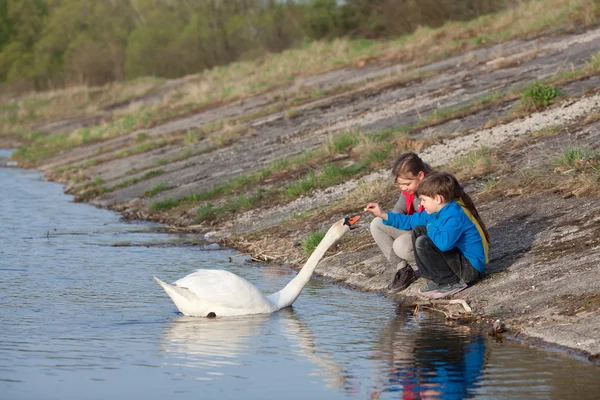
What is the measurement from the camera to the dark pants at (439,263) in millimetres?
9984

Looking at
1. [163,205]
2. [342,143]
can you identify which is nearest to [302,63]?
[342,143]

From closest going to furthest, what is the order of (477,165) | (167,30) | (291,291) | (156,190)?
(291,291) < (477,165) < (156,190) < (167,30)

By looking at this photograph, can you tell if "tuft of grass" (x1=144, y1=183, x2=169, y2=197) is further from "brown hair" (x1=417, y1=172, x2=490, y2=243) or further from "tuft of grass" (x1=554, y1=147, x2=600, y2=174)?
"brown hair" (x1=417, y1=172, x2=490, y2=243)

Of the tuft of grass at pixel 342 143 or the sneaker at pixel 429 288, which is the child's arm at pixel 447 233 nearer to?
the sneaker at pixel 429 288

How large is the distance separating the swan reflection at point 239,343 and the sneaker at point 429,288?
143cm

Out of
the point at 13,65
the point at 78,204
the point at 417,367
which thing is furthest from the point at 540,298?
the point at 13,65

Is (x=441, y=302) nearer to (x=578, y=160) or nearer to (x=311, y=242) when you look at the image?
(x=311, y=242)

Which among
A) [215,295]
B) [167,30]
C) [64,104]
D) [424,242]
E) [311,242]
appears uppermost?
[167,30]

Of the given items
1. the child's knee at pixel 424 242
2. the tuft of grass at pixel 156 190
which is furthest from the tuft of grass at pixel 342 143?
the child's knee at pixel 424 242

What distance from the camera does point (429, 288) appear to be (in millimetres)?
10664

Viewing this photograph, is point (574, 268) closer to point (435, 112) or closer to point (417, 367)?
point (417, 367)

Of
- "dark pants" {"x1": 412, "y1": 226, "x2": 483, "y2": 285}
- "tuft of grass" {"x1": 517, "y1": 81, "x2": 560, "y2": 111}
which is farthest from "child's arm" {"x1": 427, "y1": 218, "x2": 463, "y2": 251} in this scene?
"tuft of grass" {"x1": 517, "y1": 81, "x2": 560, "y2": 111}

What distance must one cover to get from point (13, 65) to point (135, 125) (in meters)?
46.0

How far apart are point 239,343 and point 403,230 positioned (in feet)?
9.03
